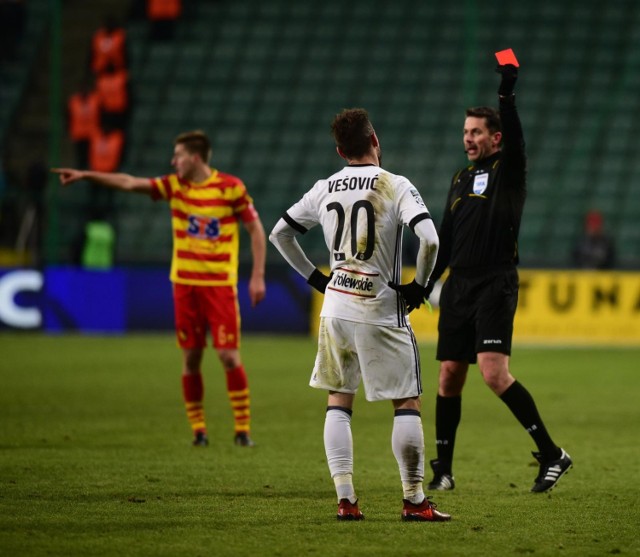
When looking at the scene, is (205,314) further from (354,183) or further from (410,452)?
(410,452)

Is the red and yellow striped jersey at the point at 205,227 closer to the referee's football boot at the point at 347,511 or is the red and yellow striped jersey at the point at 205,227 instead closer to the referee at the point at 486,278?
the referee at the point at 486,278

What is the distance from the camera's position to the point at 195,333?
9258 mm

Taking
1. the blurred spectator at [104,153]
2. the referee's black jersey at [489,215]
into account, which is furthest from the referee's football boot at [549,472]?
the blurred spectator at [104,153]

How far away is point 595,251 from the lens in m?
20.5

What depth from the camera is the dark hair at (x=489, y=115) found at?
7.34 m

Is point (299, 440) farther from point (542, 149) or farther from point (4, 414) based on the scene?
point (542, 149)

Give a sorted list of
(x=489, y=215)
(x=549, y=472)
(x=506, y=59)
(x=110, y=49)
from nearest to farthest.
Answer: (x=506, y=59)
(x=549, y=472)
(x=489, y=215)
(x=110, y=49)

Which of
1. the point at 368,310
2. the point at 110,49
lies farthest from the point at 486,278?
the point at 110,49

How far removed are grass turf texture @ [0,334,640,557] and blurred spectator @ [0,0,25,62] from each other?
15.4 m

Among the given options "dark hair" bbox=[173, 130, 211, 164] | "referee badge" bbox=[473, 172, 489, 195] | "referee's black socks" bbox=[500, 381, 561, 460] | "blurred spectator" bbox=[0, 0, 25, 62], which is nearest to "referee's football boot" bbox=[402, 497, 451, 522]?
"referee's black socks" bbox=[500, 381, 561, 460]

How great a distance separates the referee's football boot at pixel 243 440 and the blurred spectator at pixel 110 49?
16785mm

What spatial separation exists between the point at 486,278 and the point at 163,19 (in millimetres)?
23011

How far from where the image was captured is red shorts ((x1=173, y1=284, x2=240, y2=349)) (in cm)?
925

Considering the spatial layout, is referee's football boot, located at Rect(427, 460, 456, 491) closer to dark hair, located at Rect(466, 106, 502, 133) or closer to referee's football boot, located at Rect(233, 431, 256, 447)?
dark hair, located at Rect(466, 106, 502, 133)
